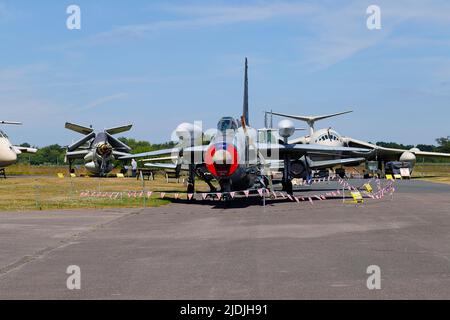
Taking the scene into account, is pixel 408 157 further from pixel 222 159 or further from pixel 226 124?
pixel 222 159

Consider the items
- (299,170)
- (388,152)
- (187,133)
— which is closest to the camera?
(187,133)

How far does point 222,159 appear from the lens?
73.4 ft

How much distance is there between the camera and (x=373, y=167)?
214 ft

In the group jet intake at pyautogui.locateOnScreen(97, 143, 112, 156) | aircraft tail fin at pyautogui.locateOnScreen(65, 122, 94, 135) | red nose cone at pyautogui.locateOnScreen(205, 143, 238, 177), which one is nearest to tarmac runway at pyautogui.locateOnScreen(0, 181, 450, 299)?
red nose cone at pyautogui.locateOnScreen(205, 143, 238, 177)

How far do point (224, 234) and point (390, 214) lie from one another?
7352 mm

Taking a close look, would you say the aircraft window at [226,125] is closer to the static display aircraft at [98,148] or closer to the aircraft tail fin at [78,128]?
the static display aircraft at [98,148]

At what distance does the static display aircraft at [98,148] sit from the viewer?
2234 inches

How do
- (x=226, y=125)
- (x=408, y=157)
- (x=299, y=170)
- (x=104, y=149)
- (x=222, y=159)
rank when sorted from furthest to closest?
(x=408, y=157), (x=104, y=149), (x=299, y=170), (x=226, y=125), (x=222, y=159)

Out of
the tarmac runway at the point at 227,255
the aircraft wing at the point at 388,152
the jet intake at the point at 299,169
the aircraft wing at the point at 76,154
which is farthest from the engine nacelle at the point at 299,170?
the aircraft wing at the point at 76,154

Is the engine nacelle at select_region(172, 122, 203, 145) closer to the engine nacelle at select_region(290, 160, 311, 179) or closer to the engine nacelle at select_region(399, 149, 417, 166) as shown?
the engine nacelle at select_region(290, 160, 311, 179)

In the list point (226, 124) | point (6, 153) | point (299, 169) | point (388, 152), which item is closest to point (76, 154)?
point (6, 153)

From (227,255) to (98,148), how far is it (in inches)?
1835

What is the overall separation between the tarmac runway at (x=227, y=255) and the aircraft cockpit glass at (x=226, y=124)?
490cm

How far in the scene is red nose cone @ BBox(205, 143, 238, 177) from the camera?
22391mm
